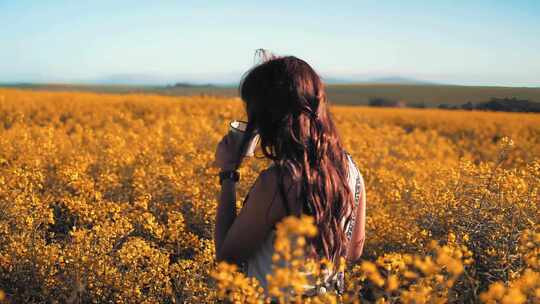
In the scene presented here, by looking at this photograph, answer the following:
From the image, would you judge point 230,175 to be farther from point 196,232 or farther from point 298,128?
point 196,232

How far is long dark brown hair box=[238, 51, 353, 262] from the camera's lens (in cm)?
176

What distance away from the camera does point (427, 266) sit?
1511 mm

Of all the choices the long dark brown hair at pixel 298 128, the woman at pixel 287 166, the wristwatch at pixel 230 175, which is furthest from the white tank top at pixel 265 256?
the wristwatch at pixel 230 175

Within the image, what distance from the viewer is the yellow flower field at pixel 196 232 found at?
195 centimetres

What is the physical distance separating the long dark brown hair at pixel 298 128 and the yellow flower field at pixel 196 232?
7.5 inches

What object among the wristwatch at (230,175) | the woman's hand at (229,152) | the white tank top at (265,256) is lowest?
the white tank top at (265,256)

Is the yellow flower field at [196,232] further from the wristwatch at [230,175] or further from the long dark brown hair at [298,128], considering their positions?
the wristwatch at [230,175]

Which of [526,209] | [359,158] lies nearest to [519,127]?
[359,158]

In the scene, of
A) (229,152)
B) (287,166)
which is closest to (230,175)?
(229,152)

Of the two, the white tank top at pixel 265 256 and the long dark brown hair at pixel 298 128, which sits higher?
the long dark brown hair at pixel 298 128

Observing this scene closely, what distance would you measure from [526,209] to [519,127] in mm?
9985

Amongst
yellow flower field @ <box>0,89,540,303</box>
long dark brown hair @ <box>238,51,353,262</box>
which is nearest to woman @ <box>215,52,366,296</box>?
long dark brown hair @ <box>238,51,353,262</box>

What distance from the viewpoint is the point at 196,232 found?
444 cm

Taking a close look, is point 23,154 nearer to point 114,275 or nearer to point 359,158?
point 114,275
